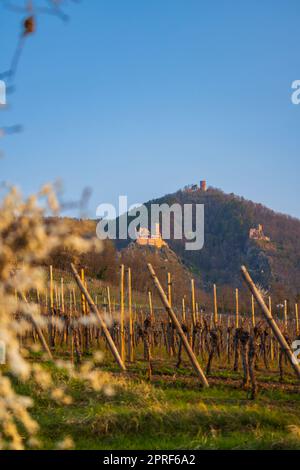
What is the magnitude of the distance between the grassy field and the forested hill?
62118 mm

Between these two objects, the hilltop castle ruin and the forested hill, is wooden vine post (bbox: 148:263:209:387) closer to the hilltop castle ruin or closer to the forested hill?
the forested hill

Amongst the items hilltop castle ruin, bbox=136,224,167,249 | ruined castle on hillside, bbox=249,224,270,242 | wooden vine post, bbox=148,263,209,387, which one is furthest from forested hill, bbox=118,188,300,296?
wooden vine post, bbox=148,263,209,387

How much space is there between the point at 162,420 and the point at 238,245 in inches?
3427

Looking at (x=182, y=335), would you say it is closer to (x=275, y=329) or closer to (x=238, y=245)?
(x=275, y=329)

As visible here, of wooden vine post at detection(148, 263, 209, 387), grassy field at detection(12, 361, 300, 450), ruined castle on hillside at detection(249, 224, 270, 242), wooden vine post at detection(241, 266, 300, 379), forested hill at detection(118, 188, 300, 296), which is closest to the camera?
grassy field at detection(12, 361, 300, 450)

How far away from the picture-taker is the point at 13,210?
7.35 feet

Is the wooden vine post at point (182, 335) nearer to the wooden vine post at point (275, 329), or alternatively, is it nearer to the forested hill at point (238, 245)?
the wooden vine post at point (275, 329)

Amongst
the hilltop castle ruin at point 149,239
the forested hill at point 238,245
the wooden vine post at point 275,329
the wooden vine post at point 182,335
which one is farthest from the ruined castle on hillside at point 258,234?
the wooden vine post at point 275,329

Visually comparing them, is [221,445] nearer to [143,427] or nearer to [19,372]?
[143,427]

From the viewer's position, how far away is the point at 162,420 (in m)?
7.38

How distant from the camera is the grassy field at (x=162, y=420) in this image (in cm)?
670

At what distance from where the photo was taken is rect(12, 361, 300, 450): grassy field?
6.70 metres

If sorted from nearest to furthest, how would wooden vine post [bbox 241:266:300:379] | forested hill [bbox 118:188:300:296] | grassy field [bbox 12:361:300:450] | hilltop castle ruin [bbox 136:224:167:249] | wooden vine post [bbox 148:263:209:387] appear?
grassy field [bbox 12:361:300:450] → wooden vine post [bbox 241:266:300:379] → wooden vine post [bbox 148:263:209:387] → forested hill [bbox 118:188:300:296] → hilltop castle ruin [bbox 136:224:167:249]
